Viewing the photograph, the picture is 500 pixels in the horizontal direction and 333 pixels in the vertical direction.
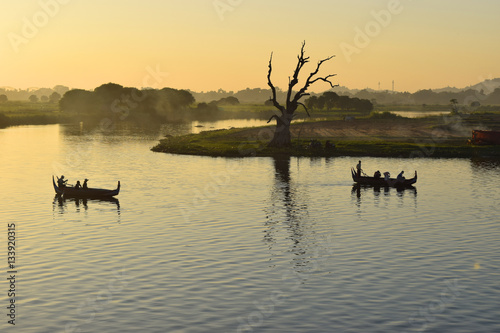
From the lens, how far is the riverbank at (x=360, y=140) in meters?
94.9

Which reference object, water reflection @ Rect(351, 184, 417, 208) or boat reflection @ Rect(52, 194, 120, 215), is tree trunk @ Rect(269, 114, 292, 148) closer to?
water reflection @ Rect(351, 184, 417, 208)

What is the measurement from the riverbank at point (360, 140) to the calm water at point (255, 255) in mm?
22577

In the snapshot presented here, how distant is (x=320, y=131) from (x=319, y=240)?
91218 millimetres

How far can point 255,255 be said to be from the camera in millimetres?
36406

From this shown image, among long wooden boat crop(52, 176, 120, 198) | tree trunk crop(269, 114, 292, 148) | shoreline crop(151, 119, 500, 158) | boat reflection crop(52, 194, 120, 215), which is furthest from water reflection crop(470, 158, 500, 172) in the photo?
boat reflection crop(52, 194, 120, 215)

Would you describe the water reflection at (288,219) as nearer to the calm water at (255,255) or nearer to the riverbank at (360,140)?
the calm water at (255,255)

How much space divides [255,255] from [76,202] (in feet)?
85.0

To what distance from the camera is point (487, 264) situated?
1350 inches

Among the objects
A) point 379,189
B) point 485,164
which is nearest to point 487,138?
point 485,164

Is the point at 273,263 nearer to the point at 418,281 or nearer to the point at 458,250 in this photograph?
the point at 418,281

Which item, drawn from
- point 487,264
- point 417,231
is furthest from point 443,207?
point 487,264

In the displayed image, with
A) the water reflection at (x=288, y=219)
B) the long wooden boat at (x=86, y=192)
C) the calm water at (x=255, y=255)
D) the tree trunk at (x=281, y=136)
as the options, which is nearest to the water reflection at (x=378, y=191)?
the calm water at (x=255, y=255)

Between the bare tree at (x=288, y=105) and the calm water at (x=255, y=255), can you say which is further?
the bare tree at (x=288, y=105)

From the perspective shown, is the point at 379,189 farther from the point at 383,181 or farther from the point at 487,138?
the point at 487,138
